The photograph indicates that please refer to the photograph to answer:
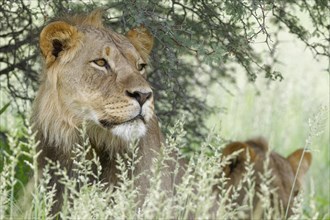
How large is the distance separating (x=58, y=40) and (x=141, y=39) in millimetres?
559

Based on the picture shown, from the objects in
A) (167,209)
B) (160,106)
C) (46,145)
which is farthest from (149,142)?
(160,106)

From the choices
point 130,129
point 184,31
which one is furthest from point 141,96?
point 184,31

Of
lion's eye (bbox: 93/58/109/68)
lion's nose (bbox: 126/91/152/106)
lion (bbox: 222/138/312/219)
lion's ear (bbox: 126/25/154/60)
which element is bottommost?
lion (bbox: 222/138/312/219)

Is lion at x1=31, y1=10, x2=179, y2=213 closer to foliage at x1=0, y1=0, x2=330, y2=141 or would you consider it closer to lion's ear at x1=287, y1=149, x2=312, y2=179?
foliage at x1=0, y1=0, x2=330, y2=141

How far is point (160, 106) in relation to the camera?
313 inches

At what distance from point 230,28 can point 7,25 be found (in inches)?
65.2

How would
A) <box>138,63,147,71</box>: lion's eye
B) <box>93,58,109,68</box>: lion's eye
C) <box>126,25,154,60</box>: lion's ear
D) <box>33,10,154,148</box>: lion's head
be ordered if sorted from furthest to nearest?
<box>126,25,154,60</box>: lion's ear
<box>138,63,147,71</box>: lion's eye
<box>93,58,109,68</box>: lion's eye
<box>33,10,154,148</box>: lion's head

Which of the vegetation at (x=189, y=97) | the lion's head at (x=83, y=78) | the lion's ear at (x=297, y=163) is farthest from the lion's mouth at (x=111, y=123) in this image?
the lion's ear at (x=297, y=163)

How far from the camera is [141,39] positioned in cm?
579

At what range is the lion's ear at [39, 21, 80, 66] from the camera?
539 cm

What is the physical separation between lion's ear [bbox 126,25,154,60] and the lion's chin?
0.74 m

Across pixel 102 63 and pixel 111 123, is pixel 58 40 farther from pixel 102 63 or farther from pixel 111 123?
pixel 111 123

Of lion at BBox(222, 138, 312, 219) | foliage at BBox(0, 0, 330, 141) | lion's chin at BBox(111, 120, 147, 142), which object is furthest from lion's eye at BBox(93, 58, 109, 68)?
lion at BBox(222, 138, 312, 219)

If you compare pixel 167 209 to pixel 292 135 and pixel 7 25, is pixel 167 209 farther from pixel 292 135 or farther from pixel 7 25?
pixel 292 135
